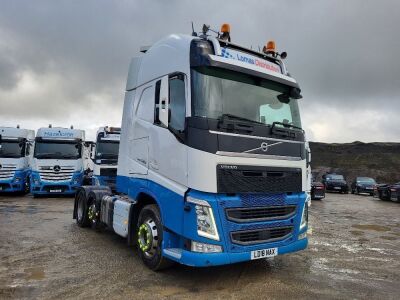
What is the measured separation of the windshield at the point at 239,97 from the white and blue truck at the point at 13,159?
15.7m

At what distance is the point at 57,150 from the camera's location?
672 inches

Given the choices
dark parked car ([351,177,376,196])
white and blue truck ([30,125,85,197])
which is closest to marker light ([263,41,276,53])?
white and blue truck ([30,125,85,197])

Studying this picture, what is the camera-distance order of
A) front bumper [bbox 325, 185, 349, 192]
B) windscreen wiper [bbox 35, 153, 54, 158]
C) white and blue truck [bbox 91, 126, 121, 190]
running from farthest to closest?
front bumper [bbox 325, 185, 349, 192], windscreen wiper [bbox 35, 153, 54, 158], white and blue truck [bbox 91, 126, 121, 190]

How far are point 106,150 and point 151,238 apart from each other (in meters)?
11.1

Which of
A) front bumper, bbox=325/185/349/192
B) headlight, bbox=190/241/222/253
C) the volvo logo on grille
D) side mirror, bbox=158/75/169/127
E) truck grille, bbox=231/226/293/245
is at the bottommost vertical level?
headlight, bbox=190/241/222/253

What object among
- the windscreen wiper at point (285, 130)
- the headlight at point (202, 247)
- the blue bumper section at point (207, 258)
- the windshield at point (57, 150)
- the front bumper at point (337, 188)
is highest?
the windshield at point (57, 150)

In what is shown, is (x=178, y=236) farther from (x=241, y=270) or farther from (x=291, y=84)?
(x=291, y=84)

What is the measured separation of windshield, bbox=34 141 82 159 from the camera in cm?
1680

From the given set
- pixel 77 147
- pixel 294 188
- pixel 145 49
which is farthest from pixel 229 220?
pixel 77 147

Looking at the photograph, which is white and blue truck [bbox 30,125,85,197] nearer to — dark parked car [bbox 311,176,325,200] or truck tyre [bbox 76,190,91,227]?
truck tyre [bbox 76,190,91,227]

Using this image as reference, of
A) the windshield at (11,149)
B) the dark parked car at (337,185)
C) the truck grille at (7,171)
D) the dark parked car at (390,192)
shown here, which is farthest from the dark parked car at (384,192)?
the truck grille at (7,171)

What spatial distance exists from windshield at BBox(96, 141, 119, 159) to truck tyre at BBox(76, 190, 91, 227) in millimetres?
6183

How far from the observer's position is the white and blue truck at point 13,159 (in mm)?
17969

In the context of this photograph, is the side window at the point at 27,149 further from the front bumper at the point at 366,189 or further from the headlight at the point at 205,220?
the front bumper at the point at 366,189
